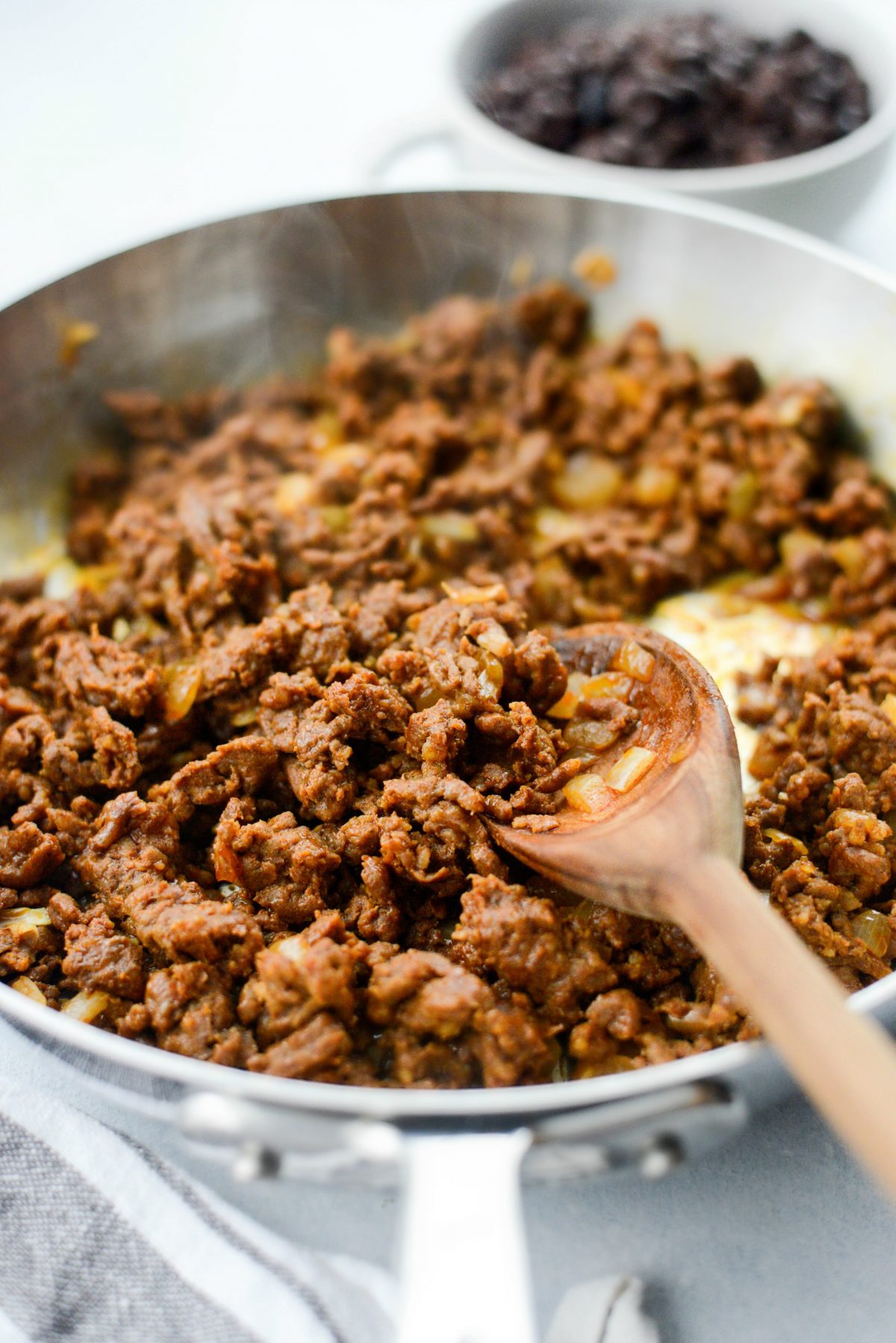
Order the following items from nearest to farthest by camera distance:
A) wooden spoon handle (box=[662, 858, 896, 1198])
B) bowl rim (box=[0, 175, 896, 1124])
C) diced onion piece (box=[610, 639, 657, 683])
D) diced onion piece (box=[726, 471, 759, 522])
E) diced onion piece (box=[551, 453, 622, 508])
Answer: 1. wooden spoon handle (box=[662, 858, 896, 1198])
2. bowl rim (box=[0, 175, 896, 1124])
3. diced onion piece (box=[610, 639, 657, 683])
4. diced onion piece (box=[726, 471, 759, 522])
5. diced onion piece (box=[551, 453, 622, 508])

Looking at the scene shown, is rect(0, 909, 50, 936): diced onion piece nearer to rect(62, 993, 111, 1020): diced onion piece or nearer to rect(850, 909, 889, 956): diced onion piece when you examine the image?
rect(62, 993, 111, 1020): diced onion piece

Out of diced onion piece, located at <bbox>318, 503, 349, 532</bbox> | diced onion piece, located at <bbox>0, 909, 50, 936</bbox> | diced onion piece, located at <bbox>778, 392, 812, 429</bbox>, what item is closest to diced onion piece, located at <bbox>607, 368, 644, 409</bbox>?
diced onion piece, located at <bbox>778, 392, 812, 429</bbox>

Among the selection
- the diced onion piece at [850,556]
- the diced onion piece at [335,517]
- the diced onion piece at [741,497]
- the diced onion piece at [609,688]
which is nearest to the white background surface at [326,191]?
the diced onion piece at [609,688]

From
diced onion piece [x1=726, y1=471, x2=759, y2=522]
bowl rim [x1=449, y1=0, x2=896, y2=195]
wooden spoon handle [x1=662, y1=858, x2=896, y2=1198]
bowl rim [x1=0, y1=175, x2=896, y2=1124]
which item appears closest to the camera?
wooden spoon handle [x1=662, y1=858, x2=896, y2=1198]

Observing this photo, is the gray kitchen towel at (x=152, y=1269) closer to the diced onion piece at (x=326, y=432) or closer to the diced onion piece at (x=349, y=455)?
the diced onion piece at (x=349, y=455)

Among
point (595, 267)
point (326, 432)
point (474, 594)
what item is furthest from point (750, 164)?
point (474, 594)

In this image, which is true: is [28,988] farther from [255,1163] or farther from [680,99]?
[680,99]
